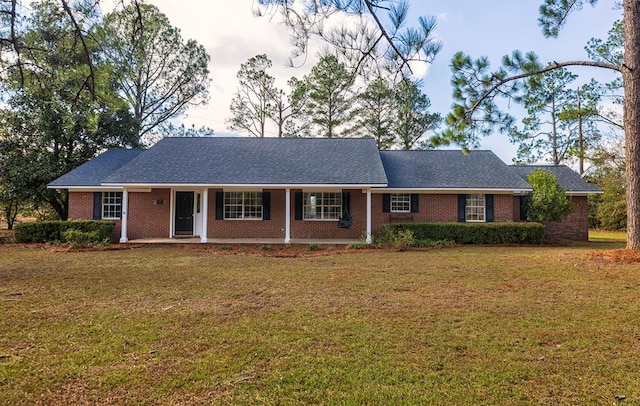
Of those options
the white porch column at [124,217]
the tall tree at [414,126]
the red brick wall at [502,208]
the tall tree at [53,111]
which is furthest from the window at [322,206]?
the tall tree at [414,126]

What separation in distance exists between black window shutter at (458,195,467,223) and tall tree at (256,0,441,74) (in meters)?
12.1

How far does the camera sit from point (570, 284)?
698 centimetres

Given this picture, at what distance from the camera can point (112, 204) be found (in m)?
15.9

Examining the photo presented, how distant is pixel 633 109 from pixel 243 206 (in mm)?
13216

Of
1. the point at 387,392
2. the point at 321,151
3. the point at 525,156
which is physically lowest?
the point at 387,392

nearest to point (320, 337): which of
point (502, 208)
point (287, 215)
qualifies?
point (287, 215)

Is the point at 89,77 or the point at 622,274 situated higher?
the point at 89,77

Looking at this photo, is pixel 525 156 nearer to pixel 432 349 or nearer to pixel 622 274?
pixel 622 274

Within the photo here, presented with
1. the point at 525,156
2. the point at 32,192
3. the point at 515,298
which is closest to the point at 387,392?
the point at 515,298

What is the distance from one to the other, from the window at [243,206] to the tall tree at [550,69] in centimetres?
830

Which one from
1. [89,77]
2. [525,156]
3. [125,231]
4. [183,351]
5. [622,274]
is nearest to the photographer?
[183,351]

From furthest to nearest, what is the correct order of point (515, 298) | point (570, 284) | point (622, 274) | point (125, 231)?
point (125, 231) < point (622, 274) < point (570, 284) < point (515, 298)

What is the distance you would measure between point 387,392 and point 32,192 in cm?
2133

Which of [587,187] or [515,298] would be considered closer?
[515,298]
